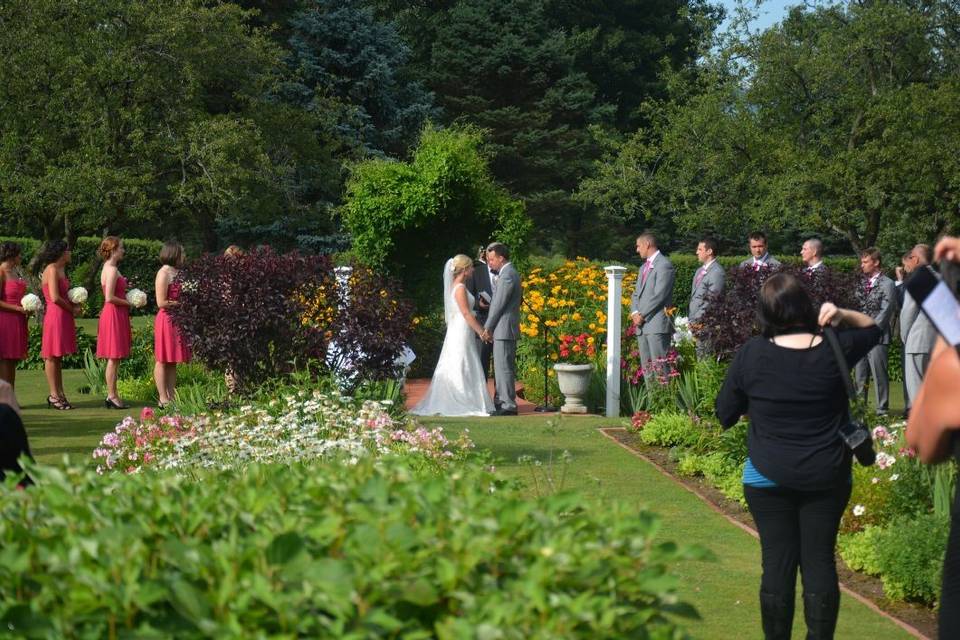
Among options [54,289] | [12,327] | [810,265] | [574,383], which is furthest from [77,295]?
[810,265]

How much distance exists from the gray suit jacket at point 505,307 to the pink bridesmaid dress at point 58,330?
4.79m

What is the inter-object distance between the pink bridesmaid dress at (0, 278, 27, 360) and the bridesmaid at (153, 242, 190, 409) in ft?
4.49

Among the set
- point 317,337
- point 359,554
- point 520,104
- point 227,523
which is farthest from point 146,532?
point 520,104

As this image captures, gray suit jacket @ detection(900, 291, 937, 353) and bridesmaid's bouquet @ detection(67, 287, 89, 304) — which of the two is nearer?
gray suit jacket @ detection(900, 291, 937, 353)

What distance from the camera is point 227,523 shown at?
10.3 feet

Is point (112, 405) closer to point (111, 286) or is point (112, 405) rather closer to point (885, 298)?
point (111, 286)

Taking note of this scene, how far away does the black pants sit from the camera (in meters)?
4.89

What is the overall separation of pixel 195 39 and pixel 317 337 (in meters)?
19.5

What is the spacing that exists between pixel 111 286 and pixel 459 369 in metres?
4.11

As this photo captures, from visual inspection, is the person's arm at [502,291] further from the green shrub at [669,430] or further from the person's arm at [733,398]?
the person's arm at [733,398]

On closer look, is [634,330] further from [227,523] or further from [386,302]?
[227,523]

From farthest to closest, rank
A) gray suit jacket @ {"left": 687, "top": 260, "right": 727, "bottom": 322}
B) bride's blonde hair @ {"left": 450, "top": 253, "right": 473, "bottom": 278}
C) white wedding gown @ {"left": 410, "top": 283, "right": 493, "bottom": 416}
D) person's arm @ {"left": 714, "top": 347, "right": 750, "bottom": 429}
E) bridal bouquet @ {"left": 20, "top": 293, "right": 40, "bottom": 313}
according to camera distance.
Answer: white wedding gown @ {"left": 410, "top": 283, "right": 493, "bottom": 416} → bride's blonde hair @ {"left": 450, "top": 253, "right": 473, "bottom": 278} → bridal bouquet @ {"left": 20, "top": 293, "right": 40, "bottom": 313} → gray suit jacket @ {"left": 687, "top": 260, "right": 727, "bottom": 322} → person's arm @ {"left": 714, "top": 347, "right": 750, "bottom": 429}

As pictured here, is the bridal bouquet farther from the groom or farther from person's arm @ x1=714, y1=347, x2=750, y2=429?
person's arm @ x1=714, y1=347, x2=750, y2=429

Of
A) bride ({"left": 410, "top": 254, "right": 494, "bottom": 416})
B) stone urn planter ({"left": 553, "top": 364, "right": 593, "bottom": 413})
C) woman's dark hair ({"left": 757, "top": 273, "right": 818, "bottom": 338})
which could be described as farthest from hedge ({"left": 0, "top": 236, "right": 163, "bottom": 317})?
woman's dark hair ({"left": 757, "top": 273, "right": 818, "bottom": 338})
